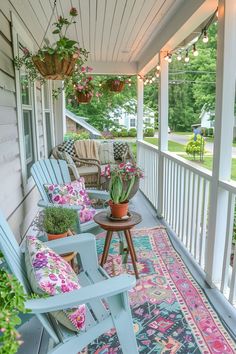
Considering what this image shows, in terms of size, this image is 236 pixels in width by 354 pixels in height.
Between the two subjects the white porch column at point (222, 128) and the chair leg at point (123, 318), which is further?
the white porch column at point (222, 128)

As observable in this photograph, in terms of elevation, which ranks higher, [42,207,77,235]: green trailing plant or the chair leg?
[42,207,77,235]: green trailing plant

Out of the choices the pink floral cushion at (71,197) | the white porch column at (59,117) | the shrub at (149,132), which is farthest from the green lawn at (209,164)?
the white porch column at (59,117)

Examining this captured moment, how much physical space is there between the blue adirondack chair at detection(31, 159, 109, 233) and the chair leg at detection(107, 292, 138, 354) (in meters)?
1.25

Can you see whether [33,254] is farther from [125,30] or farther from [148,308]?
[125,30]

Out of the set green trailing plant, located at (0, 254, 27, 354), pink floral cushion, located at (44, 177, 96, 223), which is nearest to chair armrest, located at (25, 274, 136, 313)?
green trailing plant, located at (0, 254, 27, 354)

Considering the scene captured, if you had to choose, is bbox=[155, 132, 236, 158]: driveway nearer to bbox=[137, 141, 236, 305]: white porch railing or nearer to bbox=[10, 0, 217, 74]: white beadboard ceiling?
bbox=[137, 141, 236, 305]: white porch railing

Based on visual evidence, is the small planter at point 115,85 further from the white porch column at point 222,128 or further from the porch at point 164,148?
the white porch column at point 222,128

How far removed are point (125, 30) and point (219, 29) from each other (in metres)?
2.18

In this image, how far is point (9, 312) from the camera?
0.90m

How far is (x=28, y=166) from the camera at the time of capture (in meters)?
3.21

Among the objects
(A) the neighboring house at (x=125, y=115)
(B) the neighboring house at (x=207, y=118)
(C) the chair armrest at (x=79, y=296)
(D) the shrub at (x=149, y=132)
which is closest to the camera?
(C) the chair armrest at (x=79, y=296)

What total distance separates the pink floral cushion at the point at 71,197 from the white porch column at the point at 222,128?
1.15m

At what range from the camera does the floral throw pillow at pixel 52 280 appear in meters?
1.36

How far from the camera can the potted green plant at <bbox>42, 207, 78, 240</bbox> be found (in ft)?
7.14
